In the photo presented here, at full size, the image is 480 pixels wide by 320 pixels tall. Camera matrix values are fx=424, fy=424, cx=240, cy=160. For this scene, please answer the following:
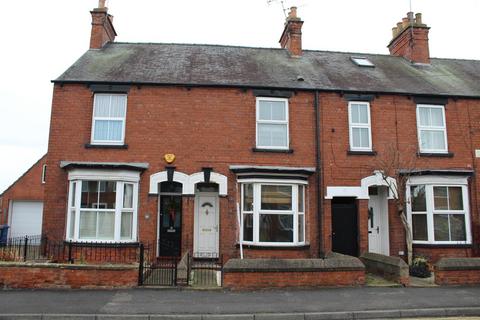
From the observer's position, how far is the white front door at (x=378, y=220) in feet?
48.9

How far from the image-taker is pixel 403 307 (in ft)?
29.1

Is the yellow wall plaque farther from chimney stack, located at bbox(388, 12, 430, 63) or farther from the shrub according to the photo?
chimney stack, located at bbox(388, 12, 430, 63)

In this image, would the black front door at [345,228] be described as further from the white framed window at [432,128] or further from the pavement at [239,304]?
the pavement at [239,304]

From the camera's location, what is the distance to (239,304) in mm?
9031

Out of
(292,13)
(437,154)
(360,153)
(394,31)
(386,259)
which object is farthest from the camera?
(394,31)

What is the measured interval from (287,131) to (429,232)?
19.4 feet

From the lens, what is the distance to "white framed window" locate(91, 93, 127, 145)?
47.1ft

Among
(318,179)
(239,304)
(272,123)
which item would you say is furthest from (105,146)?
(239,304)

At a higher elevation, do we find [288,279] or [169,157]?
[169,157]

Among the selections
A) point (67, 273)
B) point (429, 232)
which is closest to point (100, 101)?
point (67, 273)

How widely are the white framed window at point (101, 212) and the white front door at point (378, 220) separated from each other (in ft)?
27.1

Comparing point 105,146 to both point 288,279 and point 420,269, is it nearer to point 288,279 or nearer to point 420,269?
point 288,279

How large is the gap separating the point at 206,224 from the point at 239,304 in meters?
5.94

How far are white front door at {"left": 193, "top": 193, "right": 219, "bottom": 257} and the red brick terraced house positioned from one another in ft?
0.12
